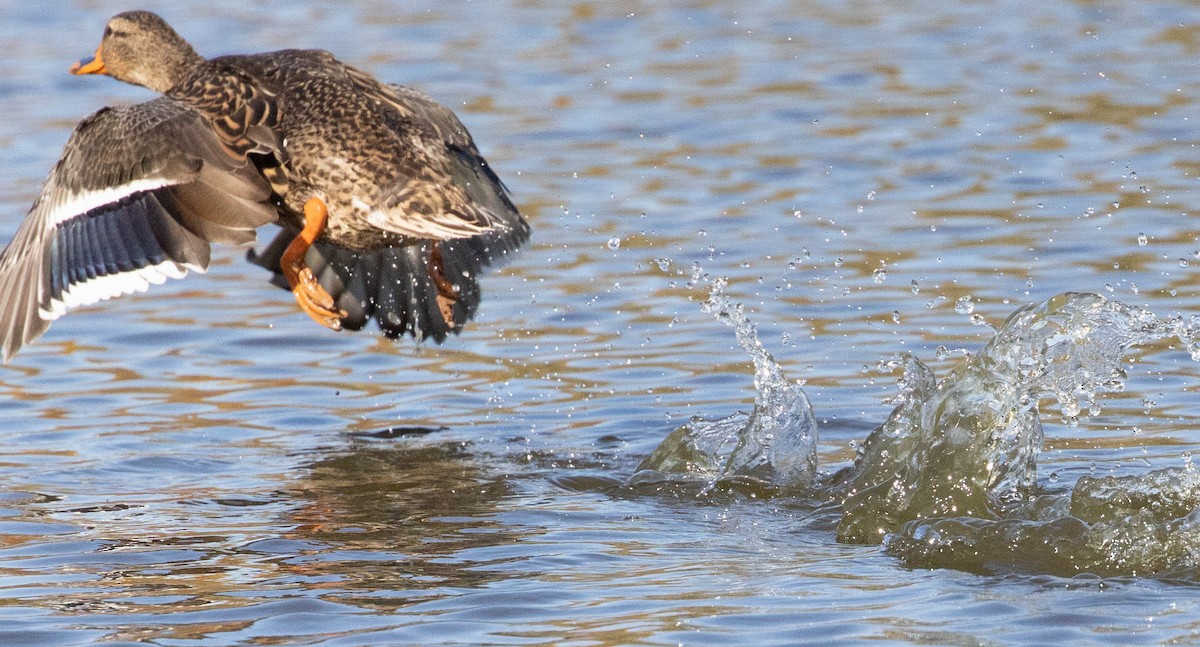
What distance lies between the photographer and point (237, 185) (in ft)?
18.5

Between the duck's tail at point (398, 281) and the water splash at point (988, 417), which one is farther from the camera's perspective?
the duck's tail at point (398, 281)

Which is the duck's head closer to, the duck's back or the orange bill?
the orange bill

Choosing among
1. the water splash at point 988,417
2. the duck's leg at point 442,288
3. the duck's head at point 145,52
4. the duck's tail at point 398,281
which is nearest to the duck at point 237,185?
the duck's leg at point 442,288

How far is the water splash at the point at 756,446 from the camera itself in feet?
→ 18.2

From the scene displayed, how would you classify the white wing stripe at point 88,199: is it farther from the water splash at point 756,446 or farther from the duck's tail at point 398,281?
the water splash at point 756,446

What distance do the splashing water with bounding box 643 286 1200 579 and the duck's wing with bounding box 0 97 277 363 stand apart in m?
1.56

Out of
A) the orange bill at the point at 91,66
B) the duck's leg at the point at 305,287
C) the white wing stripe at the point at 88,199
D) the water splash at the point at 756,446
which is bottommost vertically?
the water splash at the point at 756,446

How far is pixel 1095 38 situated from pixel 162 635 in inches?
389

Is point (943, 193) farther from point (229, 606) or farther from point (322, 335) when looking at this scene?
point (229, 606)

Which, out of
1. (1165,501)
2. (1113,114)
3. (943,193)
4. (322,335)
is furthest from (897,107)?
(1165,501)

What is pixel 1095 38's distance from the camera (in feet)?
41.2

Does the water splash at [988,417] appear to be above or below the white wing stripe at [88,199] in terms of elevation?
below

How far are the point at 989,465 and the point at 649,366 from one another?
2075 millimetres

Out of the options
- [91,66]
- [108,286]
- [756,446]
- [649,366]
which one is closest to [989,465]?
[756,446]
